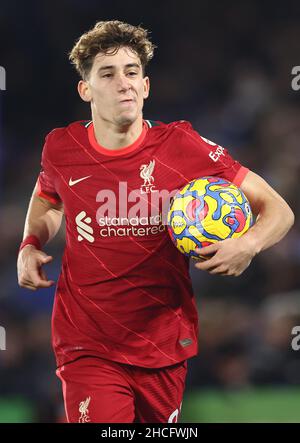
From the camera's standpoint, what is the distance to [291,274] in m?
8.26

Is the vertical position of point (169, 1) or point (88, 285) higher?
point (169, 1)

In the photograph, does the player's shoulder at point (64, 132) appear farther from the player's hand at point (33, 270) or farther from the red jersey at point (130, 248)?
the player's hand at point (33, 270)

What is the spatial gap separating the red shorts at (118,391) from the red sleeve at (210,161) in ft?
3.27

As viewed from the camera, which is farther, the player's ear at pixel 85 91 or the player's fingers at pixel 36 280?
the player's ear at pixel 85 91

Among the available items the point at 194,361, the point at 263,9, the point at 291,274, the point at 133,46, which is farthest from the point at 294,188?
the point at 133,46

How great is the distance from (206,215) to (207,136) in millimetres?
5473

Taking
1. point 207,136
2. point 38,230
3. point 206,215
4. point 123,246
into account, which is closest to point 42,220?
point 38,230

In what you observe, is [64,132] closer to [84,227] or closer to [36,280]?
[84,227]

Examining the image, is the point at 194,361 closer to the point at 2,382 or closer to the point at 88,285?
the point at 2,382

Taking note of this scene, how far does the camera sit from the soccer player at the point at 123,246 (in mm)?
4082

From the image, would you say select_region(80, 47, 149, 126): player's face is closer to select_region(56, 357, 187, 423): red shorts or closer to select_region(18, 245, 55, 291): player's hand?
select_region(18, 245, 55, 291): player's hand

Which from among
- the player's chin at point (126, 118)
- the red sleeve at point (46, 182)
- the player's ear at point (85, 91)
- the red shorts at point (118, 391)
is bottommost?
the red shorts at point (118, 391)

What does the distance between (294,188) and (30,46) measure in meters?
3.77

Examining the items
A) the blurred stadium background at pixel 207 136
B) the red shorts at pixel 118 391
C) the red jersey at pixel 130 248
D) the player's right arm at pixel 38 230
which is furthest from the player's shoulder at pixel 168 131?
the blurred stadium background at pixel 207 136
